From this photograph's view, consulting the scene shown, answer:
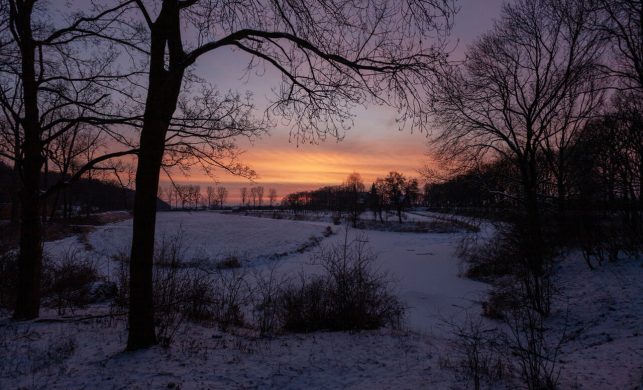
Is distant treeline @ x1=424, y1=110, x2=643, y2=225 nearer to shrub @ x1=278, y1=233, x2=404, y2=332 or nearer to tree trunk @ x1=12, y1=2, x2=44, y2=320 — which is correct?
shrub @ x1=278, y1=233, x2=404, y2=332

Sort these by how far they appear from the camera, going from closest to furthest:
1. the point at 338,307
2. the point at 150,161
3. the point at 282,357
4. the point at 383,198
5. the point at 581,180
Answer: the point at 150,161 → the point at 282,357 → the point at 338,307 → the point at 581,180 → the point at 383,198

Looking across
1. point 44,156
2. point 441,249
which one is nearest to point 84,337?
point 44,156

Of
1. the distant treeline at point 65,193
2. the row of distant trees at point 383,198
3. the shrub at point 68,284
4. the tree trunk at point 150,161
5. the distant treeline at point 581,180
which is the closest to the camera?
the tree trunk at point 150,161

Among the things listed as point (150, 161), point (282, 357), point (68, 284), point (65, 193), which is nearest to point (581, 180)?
point (282, 357)

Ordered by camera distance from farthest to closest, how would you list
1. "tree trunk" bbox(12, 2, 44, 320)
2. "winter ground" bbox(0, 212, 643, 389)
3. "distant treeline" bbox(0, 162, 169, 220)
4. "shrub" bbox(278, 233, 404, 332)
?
"shrub" bbox(278, 233, 404, 332)
"distant treeline" bbox(0, 162, 169, 220)
"tree trunk" bbox(12, 2, 44, 320)
"winter ground" bbox(0, 212, 643, 389)

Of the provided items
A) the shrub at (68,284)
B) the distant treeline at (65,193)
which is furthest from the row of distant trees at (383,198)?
the shrub at (68,284)

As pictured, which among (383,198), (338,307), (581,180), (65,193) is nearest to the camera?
(338,307)

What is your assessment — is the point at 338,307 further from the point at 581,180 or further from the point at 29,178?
the point at 581,180

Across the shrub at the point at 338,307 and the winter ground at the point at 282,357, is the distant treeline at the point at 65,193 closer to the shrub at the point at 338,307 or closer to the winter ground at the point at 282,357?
the winter ground at the point at 282,357

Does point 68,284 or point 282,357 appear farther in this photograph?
point 68,284

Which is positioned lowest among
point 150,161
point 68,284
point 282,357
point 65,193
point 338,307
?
point 68,284

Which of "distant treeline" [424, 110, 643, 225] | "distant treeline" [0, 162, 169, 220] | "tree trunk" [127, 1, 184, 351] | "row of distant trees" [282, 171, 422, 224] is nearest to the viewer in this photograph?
"tree trunk" [127, 1, 184, 351]

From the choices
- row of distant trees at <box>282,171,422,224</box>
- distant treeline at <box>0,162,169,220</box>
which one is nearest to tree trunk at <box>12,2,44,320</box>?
distant treeline at <box>0,162,169,220</box>

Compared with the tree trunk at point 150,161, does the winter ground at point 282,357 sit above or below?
below
